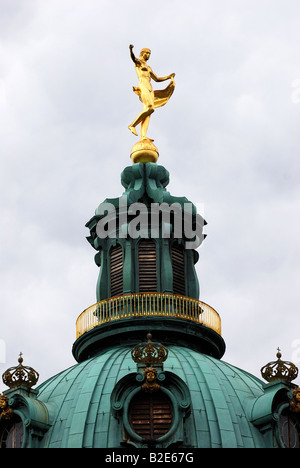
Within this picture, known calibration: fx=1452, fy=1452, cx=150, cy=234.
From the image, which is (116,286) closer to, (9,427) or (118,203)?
(118,203)

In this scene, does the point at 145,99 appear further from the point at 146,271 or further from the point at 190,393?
the point at 190,393

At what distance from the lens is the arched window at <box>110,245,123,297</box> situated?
76000mm

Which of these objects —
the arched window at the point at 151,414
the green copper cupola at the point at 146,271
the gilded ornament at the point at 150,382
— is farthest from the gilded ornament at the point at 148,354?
the green copper cupola at the point at 146,271

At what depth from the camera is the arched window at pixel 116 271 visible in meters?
76.0

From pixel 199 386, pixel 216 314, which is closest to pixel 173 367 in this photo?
pixel 199 386

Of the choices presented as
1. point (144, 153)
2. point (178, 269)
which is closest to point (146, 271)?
point (178, 269)

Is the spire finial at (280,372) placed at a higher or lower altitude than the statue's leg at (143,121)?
lower

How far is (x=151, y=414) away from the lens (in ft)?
216

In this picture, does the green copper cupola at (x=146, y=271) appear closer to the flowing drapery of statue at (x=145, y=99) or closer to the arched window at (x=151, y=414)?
the flowing drapery of statue at (x=145, y=99)

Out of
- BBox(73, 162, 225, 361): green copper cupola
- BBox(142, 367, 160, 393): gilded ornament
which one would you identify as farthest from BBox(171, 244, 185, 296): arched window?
BBox(142, 367, 160, 393): gilded ornament

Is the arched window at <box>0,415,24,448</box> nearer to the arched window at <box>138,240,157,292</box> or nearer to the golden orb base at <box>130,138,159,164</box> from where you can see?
the arched window at <box>138,240,157,292</box>

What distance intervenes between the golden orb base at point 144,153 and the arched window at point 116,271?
18.2 feet

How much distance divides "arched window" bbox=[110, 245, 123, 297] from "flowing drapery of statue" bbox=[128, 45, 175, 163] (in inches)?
224

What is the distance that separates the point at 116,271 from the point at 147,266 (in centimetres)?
175
